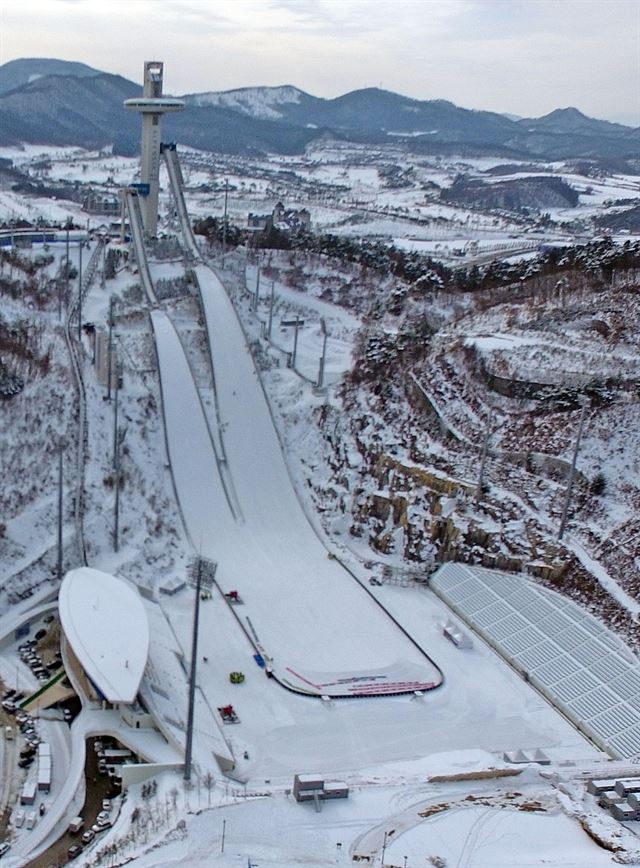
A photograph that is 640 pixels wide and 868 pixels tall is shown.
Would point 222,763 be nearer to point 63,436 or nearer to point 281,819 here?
point 281,819

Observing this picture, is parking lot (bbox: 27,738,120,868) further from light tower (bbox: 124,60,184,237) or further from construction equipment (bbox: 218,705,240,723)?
light tower (bbox: 124,60,184,237)

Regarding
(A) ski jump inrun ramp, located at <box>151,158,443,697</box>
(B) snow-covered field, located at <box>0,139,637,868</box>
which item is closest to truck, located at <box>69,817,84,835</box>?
(B) snow-covered field, located at <box>0,139,637,868</box>

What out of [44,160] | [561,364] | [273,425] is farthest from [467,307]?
[44,160]

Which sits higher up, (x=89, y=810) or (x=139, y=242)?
(x=139, y=242)

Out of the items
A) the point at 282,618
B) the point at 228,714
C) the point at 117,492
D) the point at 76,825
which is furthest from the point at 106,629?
the point at 117,492

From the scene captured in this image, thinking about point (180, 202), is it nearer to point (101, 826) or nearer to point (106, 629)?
point (106, 629)

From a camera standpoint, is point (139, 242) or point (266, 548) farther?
point (139, 242)
